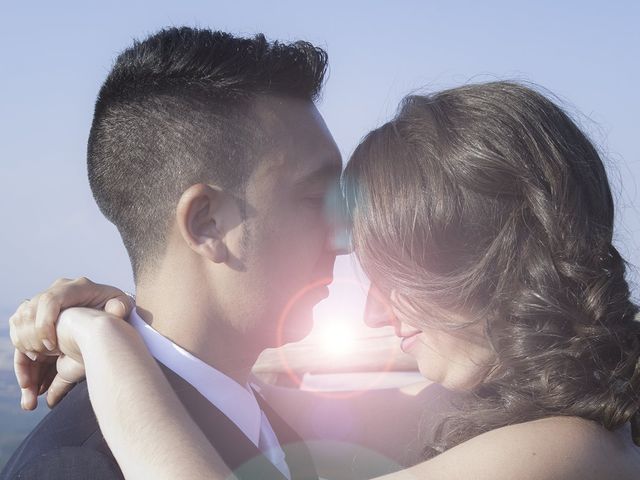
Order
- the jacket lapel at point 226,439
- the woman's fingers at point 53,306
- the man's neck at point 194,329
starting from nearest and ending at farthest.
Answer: the jacket lapel at point 226,439 → the woman's fingers at point 53,306 → the man's neck at point 194,329

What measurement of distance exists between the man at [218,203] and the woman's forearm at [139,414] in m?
0.32

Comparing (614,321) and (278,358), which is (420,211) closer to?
(614,321)

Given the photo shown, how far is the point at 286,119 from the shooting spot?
10.6 ft

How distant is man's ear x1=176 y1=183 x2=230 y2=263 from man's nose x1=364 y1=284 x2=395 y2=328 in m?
0.64

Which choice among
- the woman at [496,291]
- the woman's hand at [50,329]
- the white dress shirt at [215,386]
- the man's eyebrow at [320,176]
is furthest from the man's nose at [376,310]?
the woman's hand at [50,329]

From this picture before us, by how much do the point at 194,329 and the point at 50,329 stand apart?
0.52 meters

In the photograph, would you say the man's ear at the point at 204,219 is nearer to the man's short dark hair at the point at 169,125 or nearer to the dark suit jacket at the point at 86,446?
the man's short dark hair at the point at 169,125

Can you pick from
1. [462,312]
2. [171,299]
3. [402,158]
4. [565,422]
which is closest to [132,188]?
[171,299]

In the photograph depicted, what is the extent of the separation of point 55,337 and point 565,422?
1.81 meters

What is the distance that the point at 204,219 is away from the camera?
299 cm

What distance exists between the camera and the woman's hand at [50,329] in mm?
2865

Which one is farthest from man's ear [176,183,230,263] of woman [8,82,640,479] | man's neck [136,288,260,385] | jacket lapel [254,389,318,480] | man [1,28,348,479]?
jacket lapel [254,389,318,480]

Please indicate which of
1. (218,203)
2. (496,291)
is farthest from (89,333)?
(496,291)

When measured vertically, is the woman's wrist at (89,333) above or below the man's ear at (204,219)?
below
